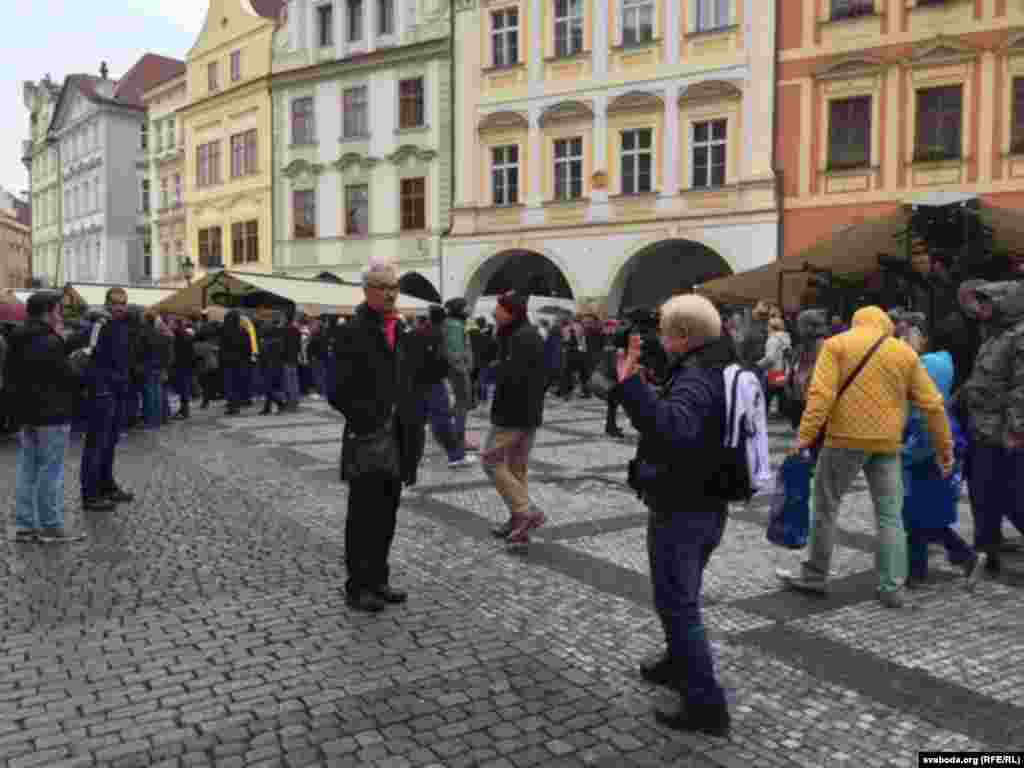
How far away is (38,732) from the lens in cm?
373

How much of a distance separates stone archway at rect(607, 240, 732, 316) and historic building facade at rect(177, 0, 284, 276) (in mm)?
14574

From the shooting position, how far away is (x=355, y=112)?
1304 inches

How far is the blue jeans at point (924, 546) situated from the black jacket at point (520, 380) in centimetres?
261

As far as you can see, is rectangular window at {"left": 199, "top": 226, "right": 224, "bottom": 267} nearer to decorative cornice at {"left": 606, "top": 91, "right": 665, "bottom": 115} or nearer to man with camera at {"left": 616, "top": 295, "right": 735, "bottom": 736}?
decorative cornice at {"left": 606, "top": 91, "right": 665, "bottom": 115}

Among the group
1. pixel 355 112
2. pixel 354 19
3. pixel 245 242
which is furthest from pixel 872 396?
pixel 245 242

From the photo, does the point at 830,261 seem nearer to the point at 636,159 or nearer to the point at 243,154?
the point at 636,159

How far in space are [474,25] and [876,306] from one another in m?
26.2

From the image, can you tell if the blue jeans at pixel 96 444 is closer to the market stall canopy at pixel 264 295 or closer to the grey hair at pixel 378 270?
the grey hair at pixel 378 270

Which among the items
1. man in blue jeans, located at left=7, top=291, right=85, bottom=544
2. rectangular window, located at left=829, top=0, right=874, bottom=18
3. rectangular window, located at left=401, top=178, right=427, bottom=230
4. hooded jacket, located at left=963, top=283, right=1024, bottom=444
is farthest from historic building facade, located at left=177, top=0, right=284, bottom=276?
hooded jacket, located at left=963, top=283, right=1024, bottom=444

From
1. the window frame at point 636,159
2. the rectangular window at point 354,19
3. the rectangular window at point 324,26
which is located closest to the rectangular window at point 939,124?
the window frame at point 636,159

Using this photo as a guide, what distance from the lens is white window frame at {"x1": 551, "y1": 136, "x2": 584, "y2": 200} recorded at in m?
27.6

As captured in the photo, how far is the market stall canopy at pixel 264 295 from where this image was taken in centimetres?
2078

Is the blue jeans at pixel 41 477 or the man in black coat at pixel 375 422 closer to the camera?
the man in black coat at pixel 375 422

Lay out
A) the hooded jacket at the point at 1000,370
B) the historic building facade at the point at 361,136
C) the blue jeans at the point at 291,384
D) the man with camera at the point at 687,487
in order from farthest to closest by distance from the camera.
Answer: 1. the historic building facade at the point at 361,136
2. the blue jeans at the point at 291,384
3. the hooded jacket at the point at 1000,370
4. the man with camera at the point at 687,487
